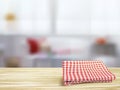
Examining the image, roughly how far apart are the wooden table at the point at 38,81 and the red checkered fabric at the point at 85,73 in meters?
0.01

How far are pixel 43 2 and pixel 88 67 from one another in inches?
40.9

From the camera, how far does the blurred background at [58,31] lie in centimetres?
166

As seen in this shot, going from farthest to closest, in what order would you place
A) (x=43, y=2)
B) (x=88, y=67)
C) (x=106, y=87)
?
(x=43, y=2), (x=88, y=67), (x=106, y=87)

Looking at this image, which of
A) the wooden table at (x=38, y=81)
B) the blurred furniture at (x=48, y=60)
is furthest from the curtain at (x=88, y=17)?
the wooden table at (x=38, y=81)

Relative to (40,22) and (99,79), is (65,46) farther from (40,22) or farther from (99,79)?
(99,79)

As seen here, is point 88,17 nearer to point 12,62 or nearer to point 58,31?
point 58,31

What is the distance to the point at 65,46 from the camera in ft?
5.57

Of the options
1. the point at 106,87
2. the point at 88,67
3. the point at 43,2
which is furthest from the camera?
the point at 43,2

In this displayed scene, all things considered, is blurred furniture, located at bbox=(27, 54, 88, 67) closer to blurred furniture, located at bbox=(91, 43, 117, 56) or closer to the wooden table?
blurred furniture, located at bbox=(91, 43, 117, 56)

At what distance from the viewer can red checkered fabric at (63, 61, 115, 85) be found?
1.98ft

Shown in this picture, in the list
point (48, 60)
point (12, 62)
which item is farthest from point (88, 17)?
point (12, 62)

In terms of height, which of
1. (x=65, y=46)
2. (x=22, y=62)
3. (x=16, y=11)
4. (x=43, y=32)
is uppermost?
(x=16, y=11)

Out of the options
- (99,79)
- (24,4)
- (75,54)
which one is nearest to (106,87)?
(99,79)

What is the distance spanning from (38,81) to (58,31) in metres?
1.05
